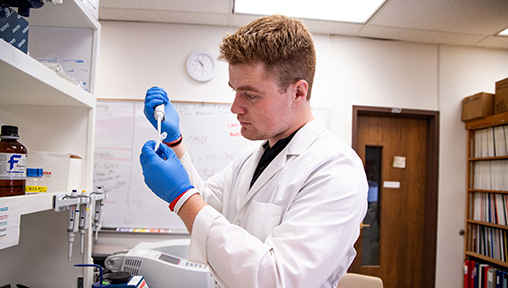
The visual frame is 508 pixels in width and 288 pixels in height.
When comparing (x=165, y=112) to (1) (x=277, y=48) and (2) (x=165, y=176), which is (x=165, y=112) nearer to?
(2) (x=165, y=176)

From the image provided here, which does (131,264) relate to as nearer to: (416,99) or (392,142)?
(392,142)

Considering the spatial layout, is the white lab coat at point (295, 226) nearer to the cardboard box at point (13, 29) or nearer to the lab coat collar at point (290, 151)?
the lab coat collar at point (290, 151)

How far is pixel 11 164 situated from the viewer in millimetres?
782

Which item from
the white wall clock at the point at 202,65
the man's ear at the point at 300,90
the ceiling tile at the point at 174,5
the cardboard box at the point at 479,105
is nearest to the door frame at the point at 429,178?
the cardboard box at the point at 479,105

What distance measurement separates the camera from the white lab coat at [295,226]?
0.73m

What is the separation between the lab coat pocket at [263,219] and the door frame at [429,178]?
6.67 ft

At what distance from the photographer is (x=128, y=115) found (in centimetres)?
263

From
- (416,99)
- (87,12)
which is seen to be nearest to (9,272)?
(87,12)

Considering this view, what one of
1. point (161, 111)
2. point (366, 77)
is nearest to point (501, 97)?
point (366, 77)

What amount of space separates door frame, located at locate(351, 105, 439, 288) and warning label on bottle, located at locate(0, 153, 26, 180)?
2.48m

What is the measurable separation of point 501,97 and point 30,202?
325 cm

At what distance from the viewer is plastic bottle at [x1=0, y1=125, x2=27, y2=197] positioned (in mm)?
765

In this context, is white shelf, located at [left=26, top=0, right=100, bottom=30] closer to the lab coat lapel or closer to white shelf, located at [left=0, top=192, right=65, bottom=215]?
white shelf, located at [left=0, top=192, right=65, bottom=215]

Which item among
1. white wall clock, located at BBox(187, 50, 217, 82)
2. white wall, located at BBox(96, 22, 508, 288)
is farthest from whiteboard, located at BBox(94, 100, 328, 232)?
white wall clock, located at BBox(187, 50, 217, 82)
